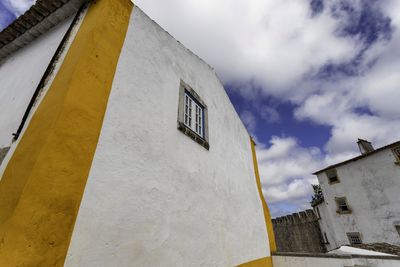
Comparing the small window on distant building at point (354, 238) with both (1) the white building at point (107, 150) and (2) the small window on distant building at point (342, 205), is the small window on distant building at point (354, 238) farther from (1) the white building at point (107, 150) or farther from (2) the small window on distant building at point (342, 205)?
(1) the white building at point (107, 150)

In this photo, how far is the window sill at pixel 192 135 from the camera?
4.31m

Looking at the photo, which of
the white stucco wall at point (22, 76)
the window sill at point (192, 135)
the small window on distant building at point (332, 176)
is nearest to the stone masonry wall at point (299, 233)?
the small window on distant building at point (332, 176)

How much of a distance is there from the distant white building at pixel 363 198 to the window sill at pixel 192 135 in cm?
1927

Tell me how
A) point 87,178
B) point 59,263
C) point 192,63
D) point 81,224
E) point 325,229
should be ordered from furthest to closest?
point 325,229
point 192,63
point 87,178
point 81,224
point 59,263

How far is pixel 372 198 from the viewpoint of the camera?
1730 centimetres

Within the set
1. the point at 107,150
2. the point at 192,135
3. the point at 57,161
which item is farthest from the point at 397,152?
the point at 57,161

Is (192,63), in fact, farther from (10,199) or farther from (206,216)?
(10,199)

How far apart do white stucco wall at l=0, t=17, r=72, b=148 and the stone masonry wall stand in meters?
23.0

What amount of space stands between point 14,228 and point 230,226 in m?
4.49

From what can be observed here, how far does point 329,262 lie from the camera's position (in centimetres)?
557

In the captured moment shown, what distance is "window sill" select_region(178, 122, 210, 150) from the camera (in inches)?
170

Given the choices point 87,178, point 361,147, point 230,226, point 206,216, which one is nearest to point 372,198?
point 361,147

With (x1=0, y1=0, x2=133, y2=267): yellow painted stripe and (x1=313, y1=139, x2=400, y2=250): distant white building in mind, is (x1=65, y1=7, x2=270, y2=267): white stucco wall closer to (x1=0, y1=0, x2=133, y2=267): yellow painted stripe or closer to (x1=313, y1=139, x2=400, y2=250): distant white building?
(x1=0, y1=0, x2=133, y2=267): yellow painted stripe

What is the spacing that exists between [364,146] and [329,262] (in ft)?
61.5
